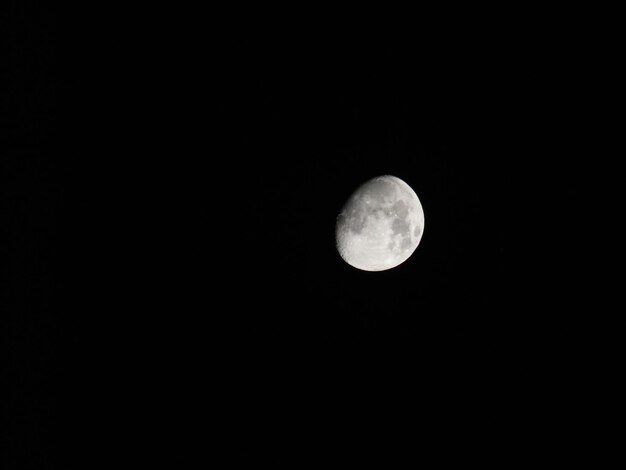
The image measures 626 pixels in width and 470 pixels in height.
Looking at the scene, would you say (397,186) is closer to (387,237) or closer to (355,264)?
(387,237)

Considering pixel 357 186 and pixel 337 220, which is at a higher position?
pixel 357 186

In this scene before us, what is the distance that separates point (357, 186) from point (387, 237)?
432mm

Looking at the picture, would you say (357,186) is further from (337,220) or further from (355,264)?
(355,264)

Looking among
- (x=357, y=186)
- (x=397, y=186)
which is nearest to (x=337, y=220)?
(x=357, y=186)

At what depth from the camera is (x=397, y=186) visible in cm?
244

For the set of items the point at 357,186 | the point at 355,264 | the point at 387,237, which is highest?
the point at 357,186

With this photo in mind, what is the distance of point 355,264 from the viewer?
2404 mm

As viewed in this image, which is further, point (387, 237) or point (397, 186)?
point (397, 186)

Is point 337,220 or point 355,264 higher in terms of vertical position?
point 337,220

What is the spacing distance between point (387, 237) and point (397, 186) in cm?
38

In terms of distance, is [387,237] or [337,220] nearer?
[387,237]

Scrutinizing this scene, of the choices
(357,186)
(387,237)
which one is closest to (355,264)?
(387,237)

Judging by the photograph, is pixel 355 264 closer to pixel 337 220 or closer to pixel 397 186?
pixel 337 220

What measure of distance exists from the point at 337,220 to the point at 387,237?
1.17 feet
